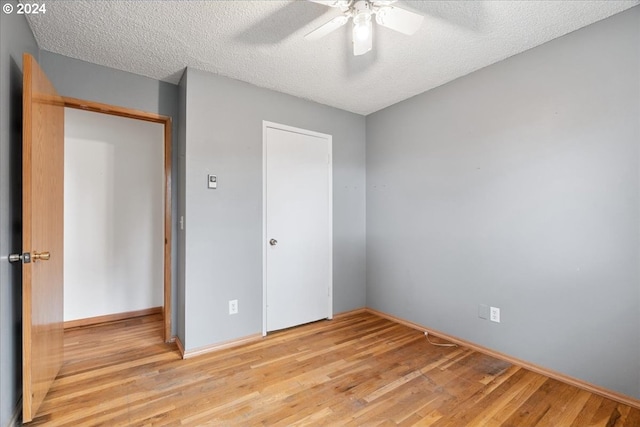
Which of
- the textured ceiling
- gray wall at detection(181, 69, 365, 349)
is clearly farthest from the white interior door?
the textured ceiling

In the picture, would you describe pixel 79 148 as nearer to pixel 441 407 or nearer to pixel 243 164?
pixel 243 164

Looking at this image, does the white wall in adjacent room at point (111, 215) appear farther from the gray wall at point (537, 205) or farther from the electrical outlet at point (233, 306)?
the gray wall at point (537, 205)

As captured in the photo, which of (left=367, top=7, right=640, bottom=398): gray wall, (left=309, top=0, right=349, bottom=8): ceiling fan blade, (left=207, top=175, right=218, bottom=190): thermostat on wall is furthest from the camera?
(left=207, top=175, right=218, bottom=190): thermostat on wall

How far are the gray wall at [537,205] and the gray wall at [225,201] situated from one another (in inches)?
60.1

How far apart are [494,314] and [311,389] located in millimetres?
1593

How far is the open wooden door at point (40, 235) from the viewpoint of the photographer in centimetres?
149

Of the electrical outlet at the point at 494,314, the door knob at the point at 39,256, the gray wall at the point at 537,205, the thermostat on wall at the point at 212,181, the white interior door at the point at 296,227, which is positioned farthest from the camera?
the white interior door at the point at 296,227

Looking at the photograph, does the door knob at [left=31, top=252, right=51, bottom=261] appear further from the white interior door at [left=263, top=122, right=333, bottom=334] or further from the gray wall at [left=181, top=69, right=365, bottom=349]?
the white interior door at [left=263, top=122, right=333, bottom=334]

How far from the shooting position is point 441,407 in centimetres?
174

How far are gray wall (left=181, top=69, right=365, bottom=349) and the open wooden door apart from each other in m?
0.83

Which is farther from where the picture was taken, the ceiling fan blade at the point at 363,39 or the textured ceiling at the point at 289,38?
the textured ceiling at the point at 289,38

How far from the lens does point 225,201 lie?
8.40 feet

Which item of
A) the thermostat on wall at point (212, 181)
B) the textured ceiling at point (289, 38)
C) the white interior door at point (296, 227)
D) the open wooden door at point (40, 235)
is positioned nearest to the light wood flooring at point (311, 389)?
the open wooden door at point (40, 235)

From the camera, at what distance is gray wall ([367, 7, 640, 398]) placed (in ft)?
5.86
